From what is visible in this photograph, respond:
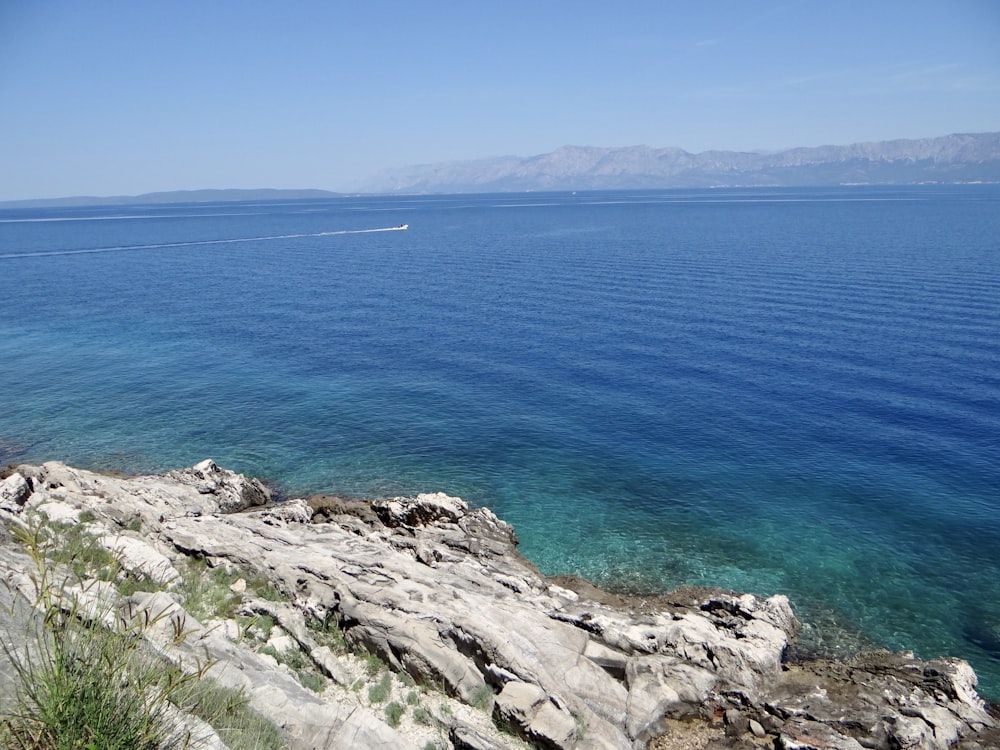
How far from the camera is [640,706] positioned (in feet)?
74.5

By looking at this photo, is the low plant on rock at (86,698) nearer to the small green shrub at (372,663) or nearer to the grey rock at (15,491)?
the small green shrub at (372,663)

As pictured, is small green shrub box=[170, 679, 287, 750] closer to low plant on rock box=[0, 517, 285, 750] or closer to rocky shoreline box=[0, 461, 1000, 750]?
low plant on rock box=[0, 517, 285, 750]

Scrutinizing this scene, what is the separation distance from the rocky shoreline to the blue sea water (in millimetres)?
4149

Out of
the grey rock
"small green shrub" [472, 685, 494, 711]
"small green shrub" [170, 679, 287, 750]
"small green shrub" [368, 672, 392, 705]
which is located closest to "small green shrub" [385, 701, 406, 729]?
"small green shrub" [368, 672, 392, 705]

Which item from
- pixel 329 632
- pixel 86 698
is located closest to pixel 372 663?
pixel 329 632

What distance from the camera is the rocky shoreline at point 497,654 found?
723 inches

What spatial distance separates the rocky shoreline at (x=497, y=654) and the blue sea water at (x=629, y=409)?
4149 millimetres

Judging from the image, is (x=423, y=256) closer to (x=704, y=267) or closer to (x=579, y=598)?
(x=704, y=267)

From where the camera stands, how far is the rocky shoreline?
18359 mm

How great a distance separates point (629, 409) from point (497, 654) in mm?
34535

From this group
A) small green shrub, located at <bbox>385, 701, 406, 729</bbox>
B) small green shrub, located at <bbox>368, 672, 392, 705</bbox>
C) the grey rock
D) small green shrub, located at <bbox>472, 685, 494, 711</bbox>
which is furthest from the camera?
the grey rock

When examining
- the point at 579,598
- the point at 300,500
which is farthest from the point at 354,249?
the point at 579,598

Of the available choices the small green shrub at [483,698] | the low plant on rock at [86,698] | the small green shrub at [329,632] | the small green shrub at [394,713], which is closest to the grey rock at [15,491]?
the small green shrub at [329,632]

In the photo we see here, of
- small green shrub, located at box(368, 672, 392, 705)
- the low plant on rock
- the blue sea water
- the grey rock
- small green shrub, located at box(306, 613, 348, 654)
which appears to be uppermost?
the low plant on rock
